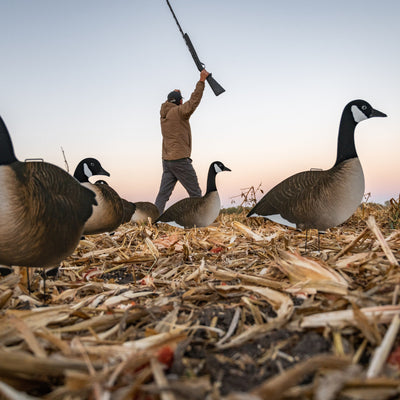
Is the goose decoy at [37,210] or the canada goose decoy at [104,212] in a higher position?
the goose decoy at [37,210]

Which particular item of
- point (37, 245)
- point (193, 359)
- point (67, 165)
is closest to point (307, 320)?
point (193, 359)

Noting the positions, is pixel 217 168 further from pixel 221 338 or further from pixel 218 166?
pixel 221 338

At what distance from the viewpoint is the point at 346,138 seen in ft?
15.9

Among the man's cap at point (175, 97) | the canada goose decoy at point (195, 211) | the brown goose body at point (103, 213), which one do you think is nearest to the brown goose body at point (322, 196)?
the brown goose body at point (103, 213)

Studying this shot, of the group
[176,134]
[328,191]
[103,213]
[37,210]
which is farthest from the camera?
[176,134]

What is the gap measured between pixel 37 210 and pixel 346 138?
4.03 m

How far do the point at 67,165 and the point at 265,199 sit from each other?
13.1ft

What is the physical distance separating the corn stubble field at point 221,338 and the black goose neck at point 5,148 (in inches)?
38.6

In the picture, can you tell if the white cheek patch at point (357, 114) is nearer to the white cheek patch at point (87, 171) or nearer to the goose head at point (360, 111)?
the goose head at point (360, 111)

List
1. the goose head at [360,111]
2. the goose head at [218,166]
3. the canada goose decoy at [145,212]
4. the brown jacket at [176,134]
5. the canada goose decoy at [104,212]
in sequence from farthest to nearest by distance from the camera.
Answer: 1. the canada goose decoy at [145,212]
2. the brown jacket at [176,134]
3. the goose head at [218,166]
4. the canada goose decoy at [104,212]
5. the goose head at [360,111]

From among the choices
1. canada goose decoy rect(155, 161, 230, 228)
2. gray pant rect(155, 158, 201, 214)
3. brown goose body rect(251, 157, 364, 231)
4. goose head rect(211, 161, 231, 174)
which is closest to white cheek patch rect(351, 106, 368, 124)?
brown goose body rect(251, 157, 364, 231)

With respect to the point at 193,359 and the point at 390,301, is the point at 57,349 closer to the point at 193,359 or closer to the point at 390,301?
the point at 193,359

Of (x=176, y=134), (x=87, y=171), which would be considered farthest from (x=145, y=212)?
(x=87, y=171)

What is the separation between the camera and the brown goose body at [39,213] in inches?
99.2
